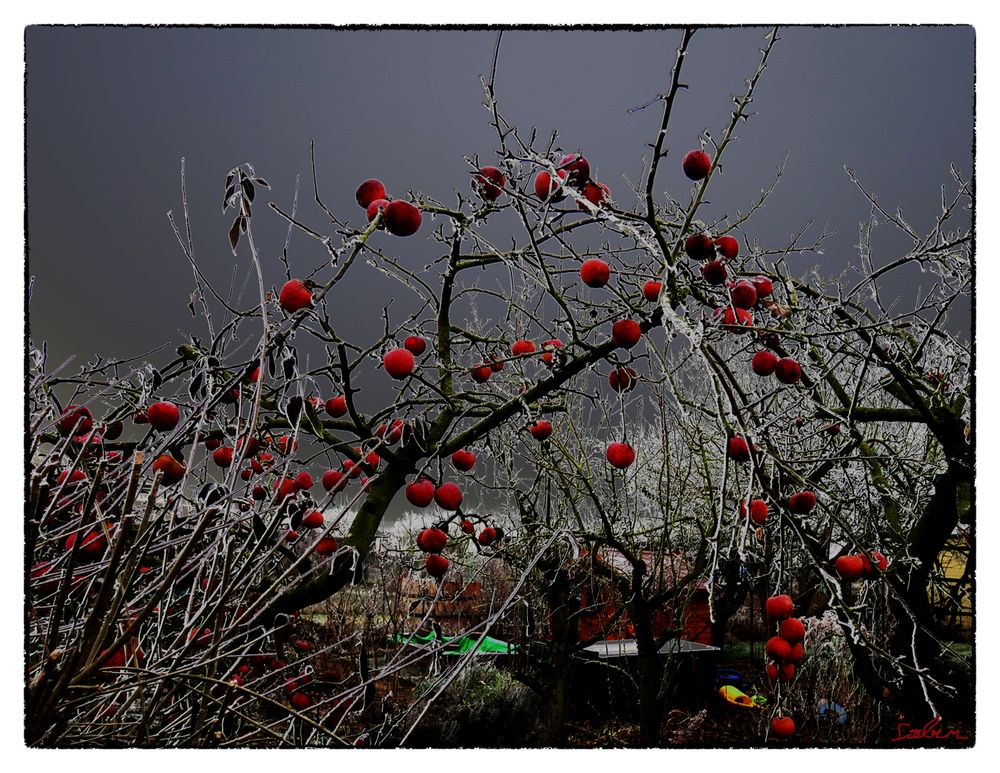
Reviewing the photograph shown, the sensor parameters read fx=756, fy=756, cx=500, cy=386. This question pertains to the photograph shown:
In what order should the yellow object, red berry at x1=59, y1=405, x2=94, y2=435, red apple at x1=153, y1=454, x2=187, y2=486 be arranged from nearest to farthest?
red apple at x1=153, y1=454, x2=187, y2=486, red berry at x1=59, y1=405, x2=94, y2=435, the yellow object

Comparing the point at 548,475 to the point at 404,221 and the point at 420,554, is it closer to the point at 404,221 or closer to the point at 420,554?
the point at 420,554

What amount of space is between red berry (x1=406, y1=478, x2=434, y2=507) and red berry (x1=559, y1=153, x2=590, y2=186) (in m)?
0.62

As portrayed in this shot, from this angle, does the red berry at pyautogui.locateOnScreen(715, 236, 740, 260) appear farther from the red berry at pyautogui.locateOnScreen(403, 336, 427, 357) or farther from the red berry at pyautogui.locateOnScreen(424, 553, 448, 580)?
the red berry at pyautogui.locateOnScreen(424, 553, 448, 580)

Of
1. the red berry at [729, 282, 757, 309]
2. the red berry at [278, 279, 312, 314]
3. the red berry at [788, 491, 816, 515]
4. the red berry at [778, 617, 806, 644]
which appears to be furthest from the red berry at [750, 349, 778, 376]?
the red berry at [278, 279, 312, 314]

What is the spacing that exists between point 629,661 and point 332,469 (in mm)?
1111

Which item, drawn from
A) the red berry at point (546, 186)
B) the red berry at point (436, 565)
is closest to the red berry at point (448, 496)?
the red berry at point (436, 565)

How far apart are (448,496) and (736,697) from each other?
2.86 feet

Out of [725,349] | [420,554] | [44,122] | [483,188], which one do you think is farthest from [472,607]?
[44,122]

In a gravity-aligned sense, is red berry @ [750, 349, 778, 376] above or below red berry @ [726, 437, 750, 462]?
above

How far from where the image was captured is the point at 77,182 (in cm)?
159

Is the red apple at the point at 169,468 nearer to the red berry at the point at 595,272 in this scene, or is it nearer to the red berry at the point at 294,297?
the red berry at the point at 294,297

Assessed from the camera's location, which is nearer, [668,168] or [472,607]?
[668,168]

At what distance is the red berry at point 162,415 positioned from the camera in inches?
48.1
